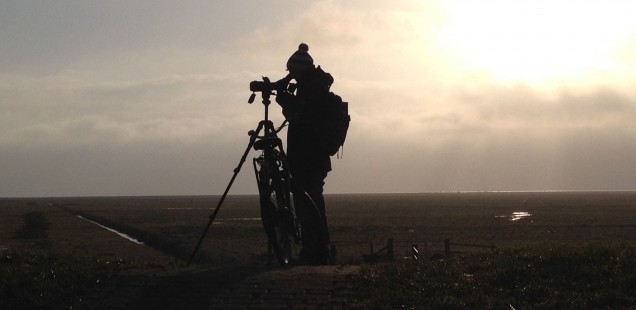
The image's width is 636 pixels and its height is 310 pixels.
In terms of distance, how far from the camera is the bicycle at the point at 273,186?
1128 centimetres

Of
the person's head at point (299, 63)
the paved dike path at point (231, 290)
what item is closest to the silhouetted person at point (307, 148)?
the person's head at point (299, 63)

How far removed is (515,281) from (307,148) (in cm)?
374

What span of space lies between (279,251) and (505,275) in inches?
126

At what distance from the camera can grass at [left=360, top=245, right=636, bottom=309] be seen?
846 centimetres

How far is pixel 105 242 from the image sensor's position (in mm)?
48156

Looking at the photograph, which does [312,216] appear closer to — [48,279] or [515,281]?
[515,281]

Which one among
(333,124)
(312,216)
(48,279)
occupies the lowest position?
(48,279)

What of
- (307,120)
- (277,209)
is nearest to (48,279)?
(277,209)

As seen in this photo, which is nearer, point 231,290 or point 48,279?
point 231,290

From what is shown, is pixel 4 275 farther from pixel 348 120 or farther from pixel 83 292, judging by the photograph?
pixel 348 120

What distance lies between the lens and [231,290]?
8859 mm

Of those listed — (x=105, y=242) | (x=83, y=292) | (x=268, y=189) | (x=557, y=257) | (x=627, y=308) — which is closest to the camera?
(x=627, y=308)

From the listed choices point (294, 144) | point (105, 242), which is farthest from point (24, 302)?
point (105, 242)

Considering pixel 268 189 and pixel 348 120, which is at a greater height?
pixel 348 120
